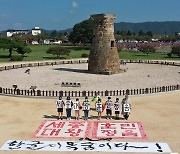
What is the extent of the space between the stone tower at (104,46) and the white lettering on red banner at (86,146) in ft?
80.6

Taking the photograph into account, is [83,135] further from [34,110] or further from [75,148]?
[34,110]

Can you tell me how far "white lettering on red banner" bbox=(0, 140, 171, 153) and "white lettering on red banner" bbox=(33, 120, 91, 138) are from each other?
107cm

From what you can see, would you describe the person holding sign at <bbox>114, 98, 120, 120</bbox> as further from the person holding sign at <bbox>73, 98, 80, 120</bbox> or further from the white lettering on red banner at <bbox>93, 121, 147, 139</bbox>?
the person holding sign at <bbox>73, 98, 80, 120</bbox>

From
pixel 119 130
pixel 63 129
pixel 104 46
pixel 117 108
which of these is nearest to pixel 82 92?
pixel 117 108

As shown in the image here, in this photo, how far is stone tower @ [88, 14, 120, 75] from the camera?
38844 millimetres

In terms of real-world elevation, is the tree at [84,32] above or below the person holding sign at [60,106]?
above

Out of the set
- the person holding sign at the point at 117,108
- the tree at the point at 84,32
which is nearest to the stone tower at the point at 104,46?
the person holding sign at the point at 117,108

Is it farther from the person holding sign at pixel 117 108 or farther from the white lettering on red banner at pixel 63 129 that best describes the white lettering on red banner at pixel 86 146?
the person holding sign at pixel 117 108

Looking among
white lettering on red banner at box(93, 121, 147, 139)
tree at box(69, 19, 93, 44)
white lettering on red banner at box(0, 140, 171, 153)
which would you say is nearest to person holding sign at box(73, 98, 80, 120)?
white lettering on red banner at box(93, 121, 147, 139)

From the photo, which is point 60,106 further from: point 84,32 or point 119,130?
point 84,32

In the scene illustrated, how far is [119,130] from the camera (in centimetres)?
1738

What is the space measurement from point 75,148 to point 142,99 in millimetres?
11432

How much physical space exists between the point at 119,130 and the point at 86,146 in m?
3.02

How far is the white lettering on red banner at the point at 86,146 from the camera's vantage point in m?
14.6
